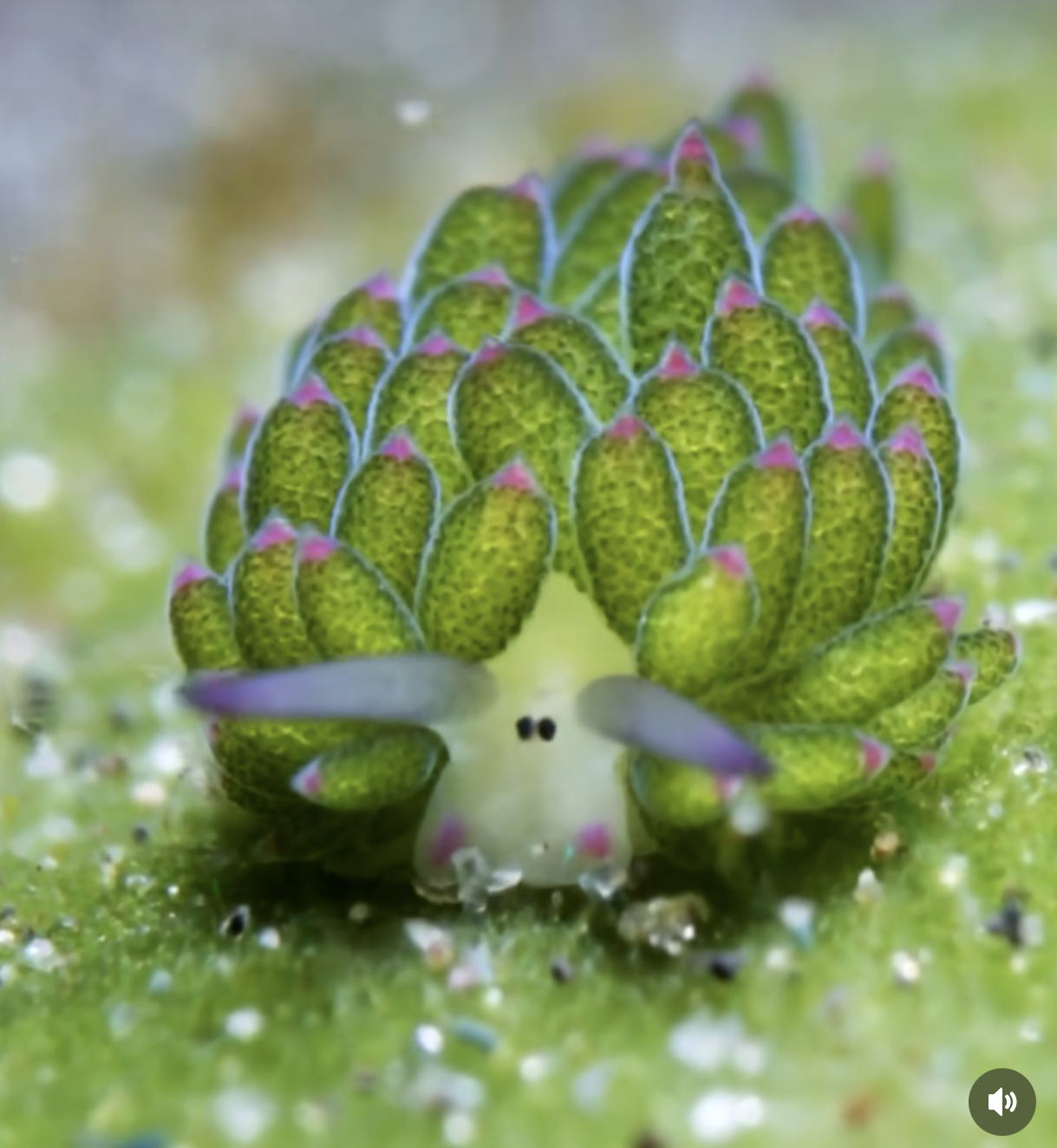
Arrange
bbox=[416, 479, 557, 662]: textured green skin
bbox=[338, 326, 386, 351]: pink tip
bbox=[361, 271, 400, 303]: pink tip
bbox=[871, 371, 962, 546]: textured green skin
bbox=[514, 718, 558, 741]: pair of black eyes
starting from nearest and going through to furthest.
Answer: bbox=[416, 479, 557, 662]: textured green skin < bbox=[514, 718, 558, 741]: pair of black eyes < bbox=[871, 371, 962, 546]: textured green skin < bbox=[338, 326, 386, 351]: pink tip < bbox=[361, 271, 400, 303]: pink tip

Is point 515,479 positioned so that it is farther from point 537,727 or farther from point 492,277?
point 492,277

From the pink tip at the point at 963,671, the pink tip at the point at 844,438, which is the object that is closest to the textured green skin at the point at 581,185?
the pink tip at the point at 844,438

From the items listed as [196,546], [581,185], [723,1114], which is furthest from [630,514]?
[196,546]

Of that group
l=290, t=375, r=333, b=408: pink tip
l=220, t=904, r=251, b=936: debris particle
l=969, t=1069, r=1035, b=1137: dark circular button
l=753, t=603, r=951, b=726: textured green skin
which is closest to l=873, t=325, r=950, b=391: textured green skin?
l=753, t=603, r=951, b=726: textured green skin

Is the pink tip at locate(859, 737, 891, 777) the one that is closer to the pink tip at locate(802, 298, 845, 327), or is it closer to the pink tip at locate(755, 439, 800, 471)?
the pink tip at locate(755, 439, 800, 471)

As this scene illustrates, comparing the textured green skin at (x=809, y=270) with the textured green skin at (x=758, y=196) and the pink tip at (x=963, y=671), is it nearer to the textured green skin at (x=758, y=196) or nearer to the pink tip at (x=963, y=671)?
the textured green skin at (x=758, y=196)

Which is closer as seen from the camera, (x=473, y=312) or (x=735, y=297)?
(x=735, y=297)

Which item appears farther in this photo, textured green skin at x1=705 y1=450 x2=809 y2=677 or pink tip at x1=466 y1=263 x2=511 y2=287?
pink tip at x1=466 y1=263 x2=511 y2=287
